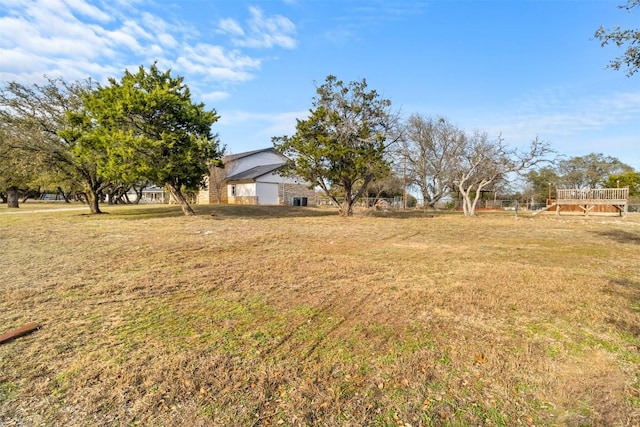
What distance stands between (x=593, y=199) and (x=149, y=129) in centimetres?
2642

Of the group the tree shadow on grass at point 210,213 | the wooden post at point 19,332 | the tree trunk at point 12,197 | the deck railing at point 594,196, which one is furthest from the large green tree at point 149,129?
the deck railing at point 594,196

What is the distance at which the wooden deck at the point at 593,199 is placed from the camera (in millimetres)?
20109

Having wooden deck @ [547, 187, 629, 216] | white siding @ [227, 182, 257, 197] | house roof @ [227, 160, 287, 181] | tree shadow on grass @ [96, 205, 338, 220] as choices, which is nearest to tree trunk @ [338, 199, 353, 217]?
tree shadow on grass @ [96, 205, 338, 220]

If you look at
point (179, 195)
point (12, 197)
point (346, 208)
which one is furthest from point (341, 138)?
point (12, 197)

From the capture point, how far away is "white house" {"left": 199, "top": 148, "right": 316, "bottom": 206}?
101ft

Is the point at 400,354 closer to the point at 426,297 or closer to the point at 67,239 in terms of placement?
the point at 426,297

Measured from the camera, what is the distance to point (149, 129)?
13859 mm

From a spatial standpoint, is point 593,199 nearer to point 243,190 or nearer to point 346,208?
point 346,208

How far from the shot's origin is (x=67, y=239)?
8.46 meters

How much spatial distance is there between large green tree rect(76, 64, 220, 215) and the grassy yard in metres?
7.57

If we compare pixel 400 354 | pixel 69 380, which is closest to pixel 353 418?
pixel 400 354

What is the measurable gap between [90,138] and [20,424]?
1435 cm

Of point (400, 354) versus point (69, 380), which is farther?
point (400, 354)

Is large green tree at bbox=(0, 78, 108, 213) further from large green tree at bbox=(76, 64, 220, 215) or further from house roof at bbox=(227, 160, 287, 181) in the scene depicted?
house roof at bbox=(227, 160, 287, 181)
